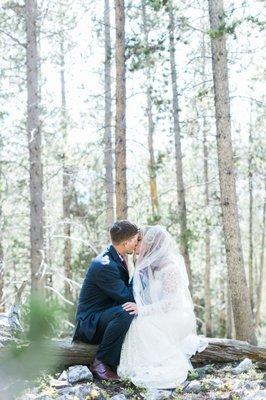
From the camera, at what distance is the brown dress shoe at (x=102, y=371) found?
18.7 ft

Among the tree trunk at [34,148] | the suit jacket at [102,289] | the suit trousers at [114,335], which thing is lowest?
the suit trousers at [114,335]

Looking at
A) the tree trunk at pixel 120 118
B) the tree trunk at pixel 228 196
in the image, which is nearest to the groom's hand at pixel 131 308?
the tree trunk at pixel 228 196

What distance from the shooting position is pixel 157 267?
6.07 m

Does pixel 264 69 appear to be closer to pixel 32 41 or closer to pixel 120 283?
pixel 32 41

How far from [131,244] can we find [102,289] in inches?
22.4

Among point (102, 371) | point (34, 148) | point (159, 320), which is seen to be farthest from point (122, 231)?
point (34, 148)

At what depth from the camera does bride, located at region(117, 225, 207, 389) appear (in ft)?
18.7

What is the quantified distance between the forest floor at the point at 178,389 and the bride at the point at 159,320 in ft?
0.50

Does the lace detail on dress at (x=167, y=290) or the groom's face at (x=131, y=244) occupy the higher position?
the groom's face at (x=131, y=244)

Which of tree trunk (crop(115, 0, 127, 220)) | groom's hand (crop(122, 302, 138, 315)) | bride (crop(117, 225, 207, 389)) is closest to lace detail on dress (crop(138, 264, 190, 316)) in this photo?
bride (crop(117, 225, 207, 389))

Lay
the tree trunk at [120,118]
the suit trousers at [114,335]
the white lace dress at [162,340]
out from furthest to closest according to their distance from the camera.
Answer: the tree trunk at [120,118], the suit trousers at [114,335], the white lace dress at [162,340]

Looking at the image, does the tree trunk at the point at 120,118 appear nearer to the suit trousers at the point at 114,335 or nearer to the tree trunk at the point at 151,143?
the tree trunk at the point at 151,143

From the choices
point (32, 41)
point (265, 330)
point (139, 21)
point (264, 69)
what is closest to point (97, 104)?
point (139, 21)

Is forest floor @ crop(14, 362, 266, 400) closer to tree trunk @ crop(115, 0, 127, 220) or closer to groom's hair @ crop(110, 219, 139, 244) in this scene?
groom's hair @ crop(110, 219, 139, 244)
